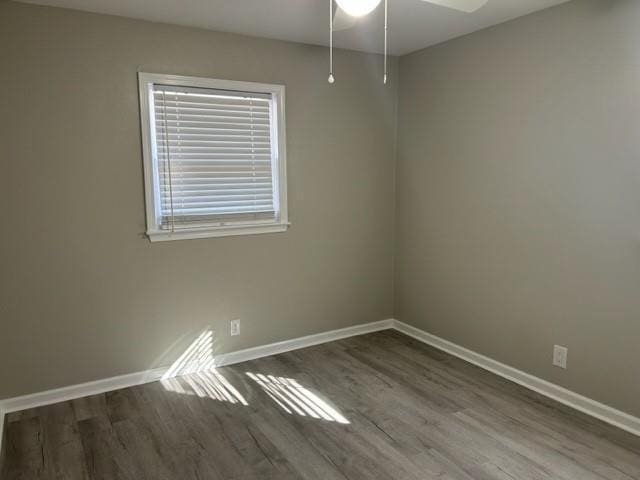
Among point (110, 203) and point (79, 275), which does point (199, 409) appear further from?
point (110, 203)

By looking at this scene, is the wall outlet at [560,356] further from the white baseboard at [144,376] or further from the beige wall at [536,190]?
the white baseboard at [144,376]

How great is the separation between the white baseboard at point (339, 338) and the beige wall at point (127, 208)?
0.20ft

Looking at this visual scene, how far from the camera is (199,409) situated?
9.20ft

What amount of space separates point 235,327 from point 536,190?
2.27 m

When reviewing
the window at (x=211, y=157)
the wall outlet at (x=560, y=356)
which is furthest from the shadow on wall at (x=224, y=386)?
the wall outlet at (x=560, y=356)

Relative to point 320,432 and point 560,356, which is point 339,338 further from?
point 560,356

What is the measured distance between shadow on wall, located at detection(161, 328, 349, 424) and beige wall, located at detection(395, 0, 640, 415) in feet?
4.35

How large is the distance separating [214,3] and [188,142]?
90 cm

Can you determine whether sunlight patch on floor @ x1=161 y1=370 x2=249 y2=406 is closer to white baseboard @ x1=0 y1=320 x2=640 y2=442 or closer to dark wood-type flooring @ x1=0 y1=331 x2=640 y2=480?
dark wood-type flooring @ x1=0 y1=331 x2=640 y2=480

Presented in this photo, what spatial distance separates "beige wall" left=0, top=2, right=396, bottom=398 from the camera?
8.79 ft

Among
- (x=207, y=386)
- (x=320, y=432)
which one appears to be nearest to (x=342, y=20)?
(x=320, y=432)

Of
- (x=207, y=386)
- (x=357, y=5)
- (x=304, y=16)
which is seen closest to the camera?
(x=357, y=5)

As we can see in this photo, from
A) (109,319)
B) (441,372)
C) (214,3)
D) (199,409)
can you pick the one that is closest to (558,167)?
(441,372)

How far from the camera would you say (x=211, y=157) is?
126 inches
